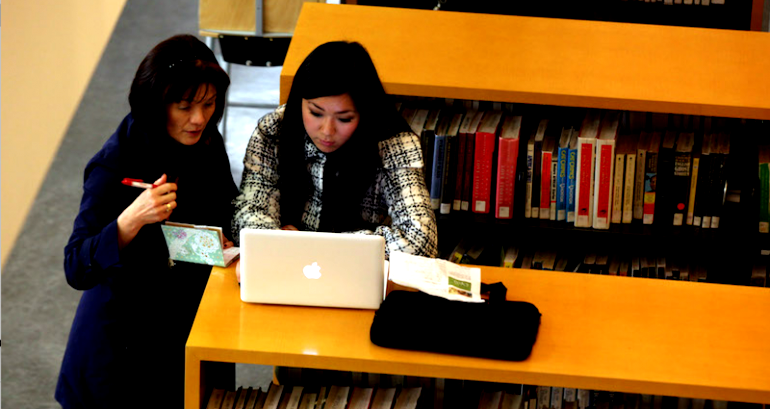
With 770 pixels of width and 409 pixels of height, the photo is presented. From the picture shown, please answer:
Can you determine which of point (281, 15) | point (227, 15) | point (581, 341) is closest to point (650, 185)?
point (581, 341)

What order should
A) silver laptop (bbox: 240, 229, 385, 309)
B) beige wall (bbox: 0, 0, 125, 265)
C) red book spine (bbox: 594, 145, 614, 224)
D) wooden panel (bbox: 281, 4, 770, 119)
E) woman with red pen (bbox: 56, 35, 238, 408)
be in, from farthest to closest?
1. beige wall (bbox: 0, 0, 125, 265)
2. red book spine (bbox: 594, 145, 614, 224)
3. wooden panel (bbox: 281, 4, 770, 119)
4. woman with red pen (bbox: 56, 35, 238, 408)
5. silver laptop (bbox: 240, 229, 385, 309)

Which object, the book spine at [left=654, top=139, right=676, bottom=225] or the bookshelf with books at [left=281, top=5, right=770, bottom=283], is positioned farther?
the book spine at [left=654, top=139, right=676, bottom=225]

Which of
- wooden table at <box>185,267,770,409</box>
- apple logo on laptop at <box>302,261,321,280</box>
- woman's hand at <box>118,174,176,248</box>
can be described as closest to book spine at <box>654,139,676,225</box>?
wooden table at <box>185,267,770,409</box>

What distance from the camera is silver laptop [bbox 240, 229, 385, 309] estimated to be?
7.72 ft

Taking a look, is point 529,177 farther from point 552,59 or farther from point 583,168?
point 552,59

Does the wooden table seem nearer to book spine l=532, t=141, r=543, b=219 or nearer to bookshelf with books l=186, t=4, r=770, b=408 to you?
bookshelf with books l=186, t=4, r=770, b=408

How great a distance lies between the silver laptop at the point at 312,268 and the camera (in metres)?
2.35

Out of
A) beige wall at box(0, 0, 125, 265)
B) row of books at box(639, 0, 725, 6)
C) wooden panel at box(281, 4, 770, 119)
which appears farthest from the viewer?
row of books at box(639, 0, 725, 6)

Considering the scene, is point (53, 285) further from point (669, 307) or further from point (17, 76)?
point (669, 307)

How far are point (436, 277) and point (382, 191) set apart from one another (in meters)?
0.48

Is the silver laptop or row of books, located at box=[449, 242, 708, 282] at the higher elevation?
the silver laptop

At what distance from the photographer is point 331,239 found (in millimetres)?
2350

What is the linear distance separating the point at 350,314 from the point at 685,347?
78 cm

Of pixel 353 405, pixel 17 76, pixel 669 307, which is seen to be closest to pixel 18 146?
pixel 17 76
